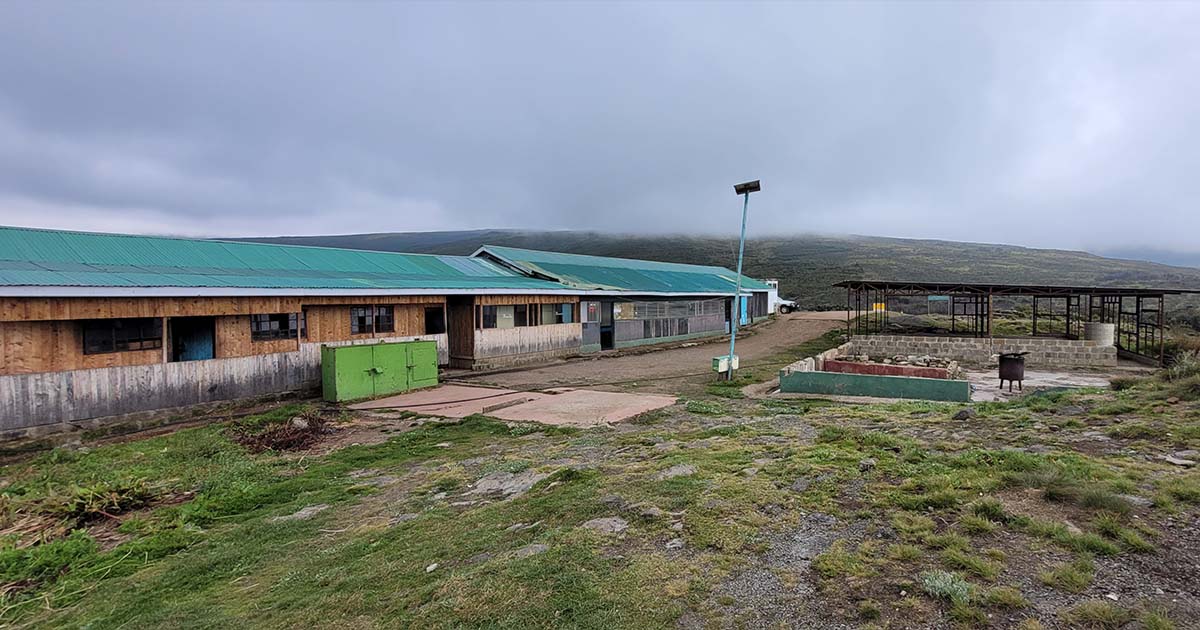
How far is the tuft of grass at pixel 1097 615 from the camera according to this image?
141 inches

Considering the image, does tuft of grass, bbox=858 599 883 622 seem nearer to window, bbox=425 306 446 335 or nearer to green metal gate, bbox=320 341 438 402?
green metal gate, bbox=320 341 438 402

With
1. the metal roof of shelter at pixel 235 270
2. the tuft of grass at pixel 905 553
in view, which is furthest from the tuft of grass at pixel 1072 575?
the metal roof of shelter at pixel 235 270

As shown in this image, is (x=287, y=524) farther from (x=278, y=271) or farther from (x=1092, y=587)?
(x=278, y=271)

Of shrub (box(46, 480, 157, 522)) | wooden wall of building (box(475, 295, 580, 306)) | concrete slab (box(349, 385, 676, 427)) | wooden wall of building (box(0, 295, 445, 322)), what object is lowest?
concrete slab (box(349, 385, 676, 427))

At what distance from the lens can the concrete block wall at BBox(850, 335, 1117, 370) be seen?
2333cm

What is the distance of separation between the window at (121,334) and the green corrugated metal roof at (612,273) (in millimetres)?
17191

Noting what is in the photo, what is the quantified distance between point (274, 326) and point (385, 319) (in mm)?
3812

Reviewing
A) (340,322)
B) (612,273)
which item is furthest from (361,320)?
(612,273)

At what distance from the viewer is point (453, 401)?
51.1 ft

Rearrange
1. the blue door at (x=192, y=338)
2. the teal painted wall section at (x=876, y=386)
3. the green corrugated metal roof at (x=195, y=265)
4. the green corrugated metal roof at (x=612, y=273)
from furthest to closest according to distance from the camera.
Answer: the green corrugated metal roof at (x=612, y=273), the teal painted wall section at (x=876, y=386), the blue door at (x=192, y=338), the green corrugated metal roof at (x=195, y=265)

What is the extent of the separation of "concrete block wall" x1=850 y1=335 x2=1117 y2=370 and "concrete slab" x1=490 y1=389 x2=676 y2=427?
15.8 m

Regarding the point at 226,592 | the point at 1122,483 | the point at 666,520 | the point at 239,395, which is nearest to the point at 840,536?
the point at 666,520

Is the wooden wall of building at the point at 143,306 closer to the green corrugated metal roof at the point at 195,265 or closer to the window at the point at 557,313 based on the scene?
the green corrugated metal roof at the point at 195,265

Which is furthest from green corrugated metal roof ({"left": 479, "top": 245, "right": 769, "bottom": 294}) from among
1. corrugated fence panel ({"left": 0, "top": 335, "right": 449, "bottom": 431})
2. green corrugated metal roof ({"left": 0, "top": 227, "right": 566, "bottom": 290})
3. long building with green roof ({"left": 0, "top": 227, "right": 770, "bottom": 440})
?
corrugated fence panel ({"left": 0, "top": 335, "right": 449, "bottom": 431})
